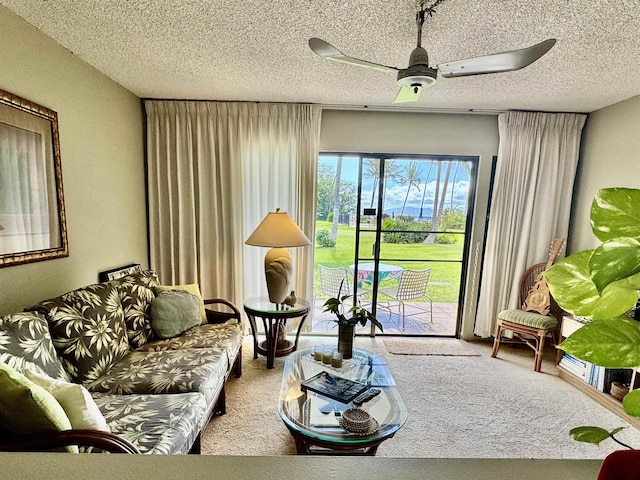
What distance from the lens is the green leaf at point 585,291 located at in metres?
0.43

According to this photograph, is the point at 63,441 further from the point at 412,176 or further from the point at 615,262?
the point at 412,176

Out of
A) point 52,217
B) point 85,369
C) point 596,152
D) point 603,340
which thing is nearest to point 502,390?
point 596,152

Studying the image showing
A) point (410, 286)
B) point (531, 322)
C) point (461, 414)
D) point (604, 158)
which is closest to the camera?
point (461, 414)

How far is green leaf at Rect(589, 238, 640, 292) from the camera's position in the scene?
385 millimetres

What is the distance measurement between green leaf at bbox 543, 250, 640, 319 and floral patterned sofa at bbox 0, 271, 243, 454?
4.84 ft

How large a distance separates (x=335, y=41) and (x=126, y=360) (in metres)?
2.49

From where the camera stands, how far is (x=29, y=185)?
6.56 feet

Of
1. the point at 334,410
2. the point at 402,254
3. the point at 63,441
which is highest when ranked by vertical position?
the point at 402,254

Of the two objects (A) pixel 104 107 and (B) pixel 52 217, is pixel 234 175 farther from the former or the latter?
(B) pixel 52 217

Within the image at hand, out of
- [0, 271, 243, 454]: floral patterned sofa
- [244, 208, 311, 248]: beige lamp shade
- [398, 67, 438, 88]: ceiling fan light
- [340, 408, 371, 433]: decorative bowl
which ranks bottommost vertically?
[340, 408, 371, 433]: decorative bowl

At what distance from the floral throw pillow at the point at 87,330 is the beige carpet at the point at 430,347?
8.20 feet

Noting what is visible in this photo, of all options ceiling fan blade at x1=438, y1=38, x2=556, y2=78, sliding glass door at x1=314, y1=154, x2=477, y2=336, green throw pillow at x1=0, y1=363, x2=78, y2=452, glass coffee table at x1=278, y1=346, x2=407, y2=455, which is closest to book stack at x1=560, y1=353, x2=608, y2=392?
sliding glass door at x1=314, y1=154, x2=477, y2=336

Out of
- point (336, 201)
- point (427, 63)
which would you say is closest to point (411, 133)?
point (336, 201)

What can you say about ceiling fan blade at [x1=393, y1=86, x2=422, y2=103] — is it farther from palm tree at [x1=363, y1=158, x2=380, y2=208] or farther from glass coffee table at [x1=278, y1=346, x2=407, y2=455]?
glass coffee table at [x1=278, y1=346, x2=407, y2=455]
